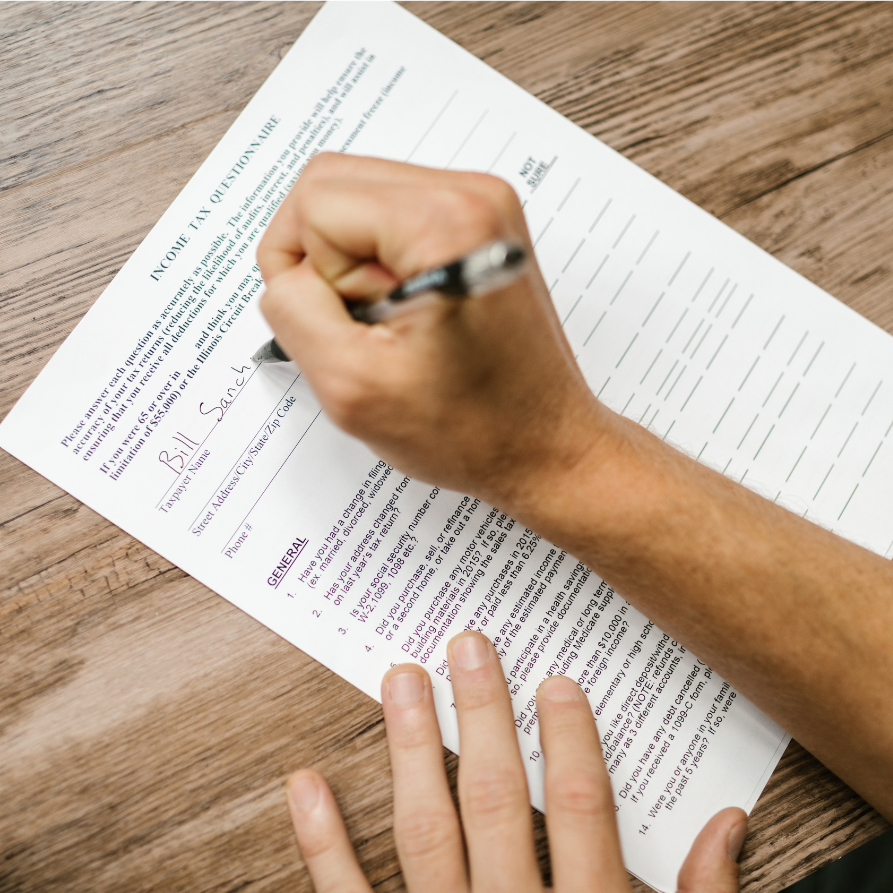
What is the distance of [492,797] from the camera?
48 cm

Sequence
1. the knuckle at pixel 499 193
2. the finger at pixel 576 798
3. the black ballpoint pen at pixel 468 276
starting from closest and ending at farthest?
the black ballpoint pen at pixel 468 276 → the knuckle at pixel 499 193 → the finger at pixel 576 798

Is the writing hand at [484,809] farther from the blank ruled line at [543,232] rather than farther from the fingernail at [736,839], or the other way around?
the blank ruled line at [543,232]

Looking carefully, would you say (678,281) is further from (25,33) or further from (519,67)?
(25,33)

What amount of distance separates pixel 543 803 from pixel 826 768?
0.79ft

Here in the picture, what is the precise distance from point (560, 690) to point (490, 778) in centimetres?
8

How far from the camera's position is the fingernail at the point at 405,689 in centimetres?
49

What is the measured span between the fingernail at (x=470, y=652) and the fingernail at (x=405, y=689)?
3 centimetres

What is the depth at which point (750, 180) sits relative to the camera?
0.56 metres

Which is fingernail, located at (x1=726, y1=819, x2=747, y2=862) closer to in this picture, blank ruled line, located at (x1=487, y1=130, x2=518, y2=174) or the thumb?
the thumb

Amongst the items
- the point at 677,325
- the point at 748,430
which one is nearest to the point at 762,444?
the point at 748,430

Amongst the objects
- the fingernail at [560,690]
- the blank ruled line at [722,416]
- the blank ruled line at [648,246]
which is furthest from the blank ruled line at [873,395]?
the fingernail at [560,690]

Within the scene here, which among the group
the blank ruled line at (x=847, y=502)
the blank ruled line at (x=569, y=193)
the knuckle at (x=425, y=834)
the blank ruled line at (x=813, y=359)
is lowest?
the knuckle at (x=425, y=834)

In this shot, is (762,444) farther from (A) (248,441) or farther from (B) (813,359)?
(A) (248,441)

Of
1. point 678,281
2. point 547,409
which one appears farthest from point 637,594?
point 678,281
